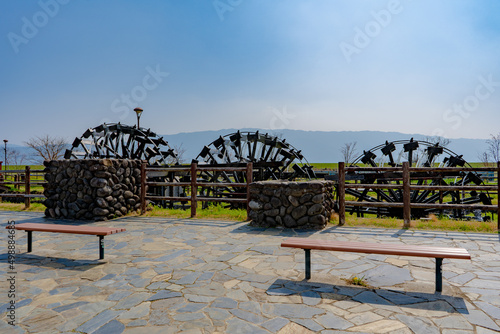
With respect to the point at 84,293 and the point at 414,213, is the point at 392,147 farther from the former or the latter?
the point at 84,293

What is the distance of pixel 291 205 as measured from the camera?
7.34m

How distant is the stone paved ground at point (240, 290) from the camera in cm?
289

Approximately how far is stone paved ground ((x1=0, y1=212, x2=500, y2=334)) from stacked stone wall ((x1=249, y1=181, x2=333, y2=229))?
146cm

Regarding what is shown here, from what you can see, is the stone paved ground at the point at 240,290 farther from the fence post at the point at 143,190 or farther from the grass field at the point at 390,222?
the fence post at the point at 143,190

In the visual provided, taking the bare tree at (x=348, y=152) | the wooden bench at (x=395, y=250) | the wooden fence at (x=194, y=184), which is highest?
the bare tree at (x=348, y=152)

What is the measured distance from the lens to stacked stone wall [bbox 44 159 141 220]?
8633mm

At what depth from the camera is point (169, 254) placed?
5227 millimetres

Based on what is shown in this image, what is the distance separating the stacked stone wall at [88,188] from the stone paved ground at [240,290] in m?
2.67

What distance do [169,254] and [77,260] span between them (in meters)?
1.31

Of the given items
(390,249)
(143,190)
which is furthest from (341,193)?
(143,190)

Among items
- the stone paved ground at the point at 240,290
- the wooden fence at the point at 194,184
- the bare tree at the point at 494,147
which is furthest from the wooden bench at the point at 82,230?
the bare tree at the point at 494,147

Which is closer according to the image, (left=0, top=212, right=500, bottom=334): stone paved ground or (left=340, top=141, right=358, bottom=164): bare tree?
(left=0, top=212, right=500, bottom=334): stone paved ground

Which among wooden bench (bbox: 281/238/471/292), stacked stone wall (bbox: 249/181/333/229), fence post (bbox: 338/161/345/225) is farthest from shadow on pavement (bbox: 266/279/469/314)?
fence post (bbox: 338/161/345/225)

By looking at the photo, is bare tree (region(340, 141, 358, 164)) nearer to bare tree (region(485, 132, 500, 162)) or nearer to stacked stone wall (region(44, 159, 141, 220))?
bare tree (region(485, 132, 500, 162))
